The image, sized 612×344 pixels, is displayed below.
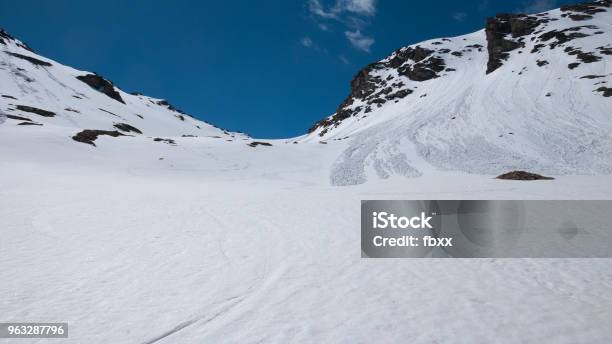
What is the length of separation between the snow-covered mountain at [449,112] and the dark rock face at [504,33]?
0.27 metres

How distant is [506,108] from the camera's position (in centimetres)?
3984

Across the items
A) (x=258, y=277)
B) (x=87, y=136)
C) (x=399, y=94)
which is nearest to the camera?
(x=258, y=277)

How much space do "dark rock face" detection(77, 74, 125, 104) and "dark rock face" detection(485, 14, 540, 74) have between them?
278 feet

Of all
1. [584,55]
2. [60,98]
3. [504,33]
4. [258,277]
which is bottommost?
[258,277]

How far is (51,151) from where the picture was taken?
2697 centimetres

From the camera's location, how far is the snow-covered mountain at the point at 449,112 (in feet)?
91.5

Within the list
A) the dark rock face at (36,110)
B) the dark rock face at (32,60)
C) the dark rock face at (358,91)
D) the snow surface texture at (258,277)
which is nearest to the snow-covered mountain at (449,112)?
the dark rock face at (36,110)

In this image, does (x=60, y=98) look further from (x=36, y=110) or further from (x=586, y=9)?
(x=586, y=9)

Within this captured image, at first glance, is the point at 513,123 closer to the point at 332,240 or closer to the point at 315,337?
the point at 332,240

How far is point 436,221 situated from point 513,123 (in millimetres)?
32269

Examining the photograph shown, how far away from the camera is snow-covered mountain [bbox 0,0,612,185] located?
2788 centimetres

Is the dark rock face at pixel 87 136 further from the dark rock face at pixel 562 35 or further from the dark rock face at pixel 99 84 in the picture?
the dark rock face at pixel 562 35

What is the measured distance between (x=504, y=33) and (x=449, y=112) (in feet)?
148

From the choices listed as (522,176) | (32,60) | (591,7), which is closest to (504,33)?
(591,7)
